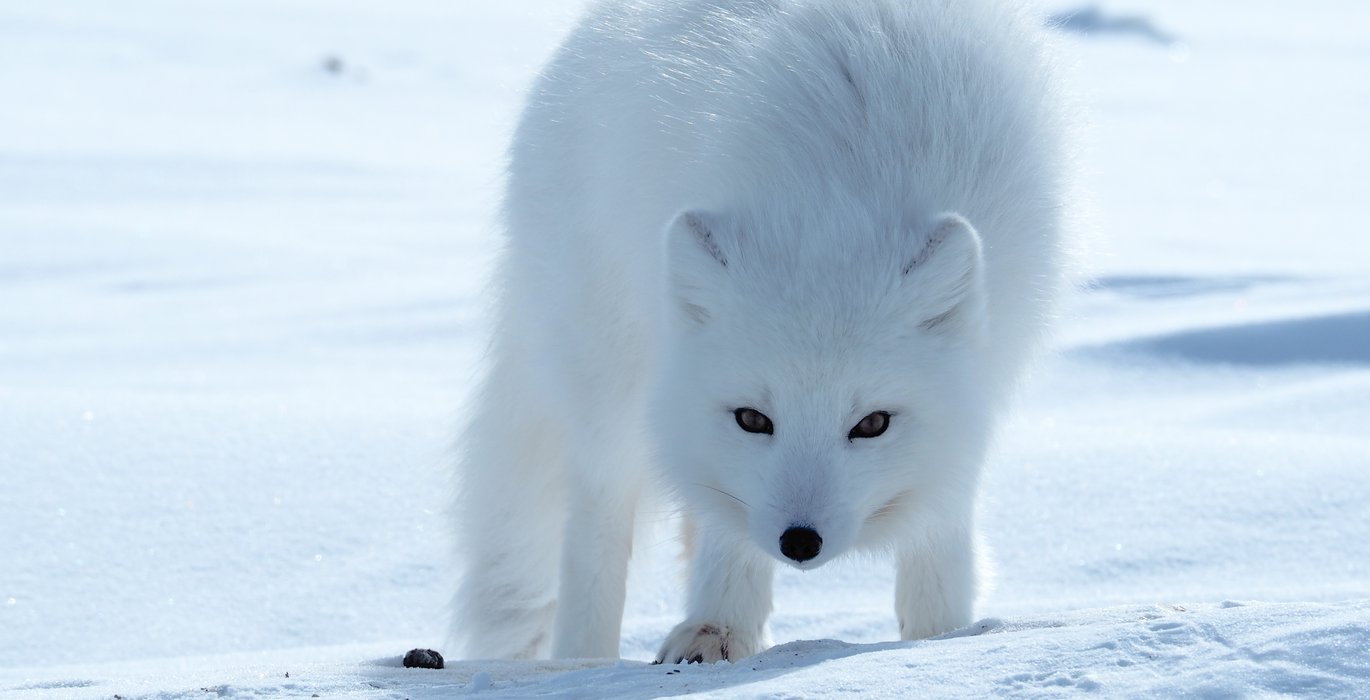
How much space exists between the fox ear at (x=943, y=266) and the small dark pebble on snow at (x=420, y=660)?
50.8 inches

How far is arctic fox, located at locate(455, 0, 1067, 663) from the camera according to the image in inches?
106

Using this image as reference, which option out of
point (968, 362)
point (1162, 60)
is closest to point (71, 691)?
point (968, 362)

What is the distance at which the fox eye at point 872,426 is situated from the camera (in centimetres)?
271

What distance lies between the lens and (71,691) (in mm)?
2562

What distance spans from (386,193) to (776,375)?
9.87 meters

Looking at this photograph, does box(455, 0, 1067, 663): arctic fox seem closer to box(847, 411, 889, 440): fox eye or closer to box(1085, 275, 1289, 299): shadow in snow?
box(847, 411, 889, 440): fox eye

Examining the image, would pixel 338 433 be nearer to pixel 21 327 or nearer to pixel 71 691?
pixel 71 691

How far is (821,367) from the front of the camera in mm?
2615

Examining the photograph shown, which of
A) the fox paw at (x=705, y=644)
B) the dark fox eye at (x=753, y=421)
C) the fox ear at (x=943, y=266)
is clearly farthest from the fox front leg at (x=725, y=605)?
the fox ear at (x=943, y=266)

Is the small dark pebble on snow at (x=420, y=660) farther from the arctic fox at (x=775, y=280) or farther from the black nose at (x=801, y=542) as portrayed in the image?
the black nose at (x=801, y=542)

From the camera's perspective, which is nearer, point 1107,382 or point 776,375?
point 776,375

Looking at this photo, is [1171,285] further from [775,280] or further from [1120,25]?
[1120,25]

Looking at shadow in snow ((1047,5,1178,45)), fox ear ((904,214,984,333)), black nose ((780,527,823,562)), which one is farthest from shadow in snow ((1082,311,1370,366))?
shadow in snow ((1047,5,1178,45))

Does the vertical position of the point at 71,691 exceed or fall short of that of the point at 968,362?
it falls short
